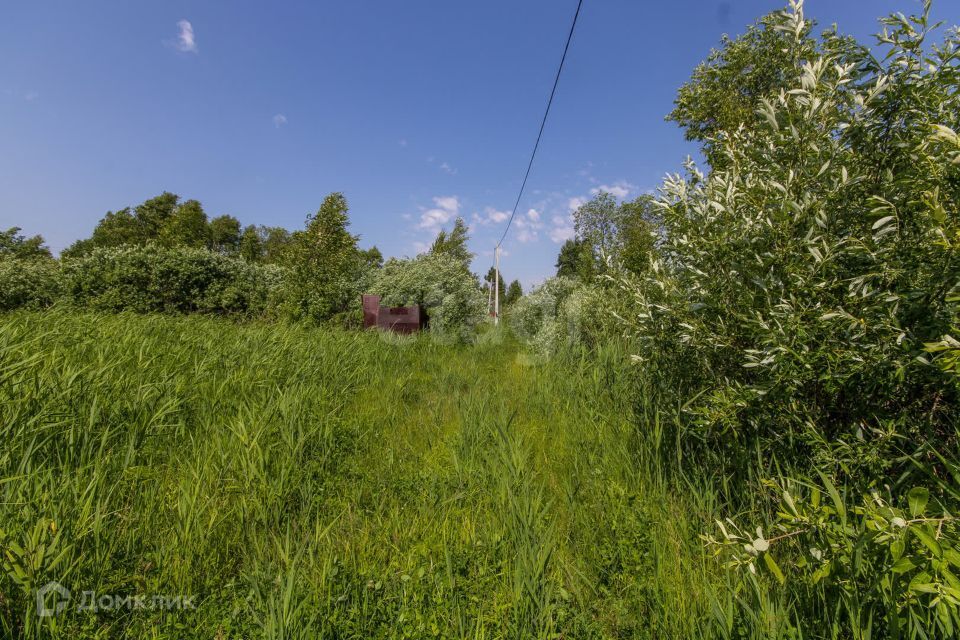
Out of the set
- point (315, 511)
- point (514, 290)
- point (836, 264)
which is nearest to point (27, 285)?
point (315, 511)

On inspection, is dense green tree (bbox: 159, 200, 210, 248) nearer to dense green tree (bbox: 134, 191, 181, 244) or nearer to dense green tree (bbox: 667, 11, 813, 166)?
dense green tree (bbox: 134, 191, 181, 244)

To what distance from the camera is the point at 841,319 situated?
6.58 feet

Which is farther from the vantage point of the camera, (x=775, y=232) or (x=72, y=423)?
(x=72, y=423)

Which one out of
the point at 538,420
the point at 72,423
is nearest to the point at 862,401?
the point at 538,420

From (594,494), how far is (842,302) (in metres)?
1.97

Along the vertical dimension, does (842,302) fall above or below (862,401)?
above

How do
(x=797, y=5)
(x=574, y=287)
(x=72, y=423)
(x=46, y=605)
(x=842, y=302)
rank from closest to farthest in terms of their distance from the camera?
(x=46, y=605) → (x=842, y=302) → (x=797, y=5) → (x=72, y=423) → (x=574, y=287)

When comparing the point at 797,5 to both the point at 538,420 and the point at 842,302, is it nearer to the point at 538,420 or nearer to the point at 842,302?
the point at 842,302

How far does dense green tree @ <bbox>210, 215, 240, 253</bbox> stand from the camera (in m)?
49.3

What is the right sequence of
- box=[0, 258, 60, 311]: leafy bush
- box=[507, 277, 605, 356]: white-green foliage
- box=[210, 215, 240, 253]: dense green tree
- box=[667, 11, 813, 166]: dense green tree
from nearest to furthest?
box=[667, 11, 813, 166]: dense green tree, box=[507, 277, 605, 356]: white-green foliage, box=[0, 258, 60, 311]: leafy bush, box=[210, 215, 240, 253]: dense green tree

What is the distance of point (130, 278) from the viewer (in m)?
11.5
